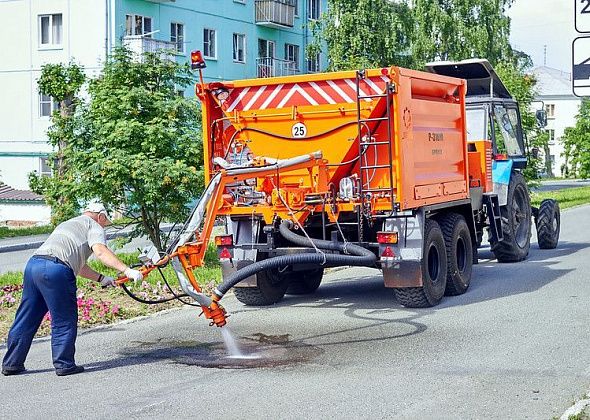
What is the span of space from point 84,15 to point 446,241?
29114 mm

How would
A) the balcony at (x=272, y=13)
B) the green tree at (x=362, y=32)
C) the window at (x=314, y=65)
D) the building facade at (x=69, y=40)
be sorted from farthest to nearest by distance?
the window at (x=314, y=65) < the green tree at (x=362, y=32) < the balcony at (x=272, y=13) < the building facade at (x=69, y=40)

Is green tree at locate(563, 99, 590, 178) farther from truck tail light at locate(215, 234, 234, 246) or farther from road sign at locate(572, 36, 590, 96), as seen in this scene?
road sign at locate(572, 36, 590, 96)

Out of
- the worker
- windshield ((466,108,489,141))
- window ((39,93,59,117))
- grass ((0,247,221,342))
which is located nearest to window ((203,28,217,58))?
window ((39,93,59,117))

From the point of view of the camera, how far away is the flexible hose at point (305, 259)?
35.0 feet

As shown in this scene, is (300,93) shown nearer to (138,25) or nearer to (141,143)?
(141,143)

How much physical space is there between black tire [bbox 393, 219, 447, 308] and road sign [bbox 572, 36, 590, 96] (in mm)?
4489

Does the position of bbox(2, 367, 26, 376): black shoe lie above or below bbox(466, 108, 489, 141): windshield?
below

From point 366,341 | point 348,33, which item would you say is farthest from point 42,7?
point 366,341

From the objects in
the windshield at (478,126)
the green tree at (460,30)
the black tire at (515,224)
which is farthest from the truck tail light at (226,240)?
the green tree at (460,30)

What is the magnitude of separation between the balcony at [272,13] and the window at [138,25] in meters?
7.73

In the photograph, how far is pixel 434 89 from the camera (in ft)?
43.3

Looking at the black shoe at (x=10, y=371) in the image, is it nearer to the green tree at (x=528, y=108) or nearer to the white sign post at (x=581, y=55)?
the white sign post at (x=581, y=55)

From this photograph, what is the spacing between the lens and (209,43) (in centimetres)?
4484

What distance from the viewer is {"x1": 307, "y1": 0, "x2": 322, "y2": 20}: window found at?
176 feet
